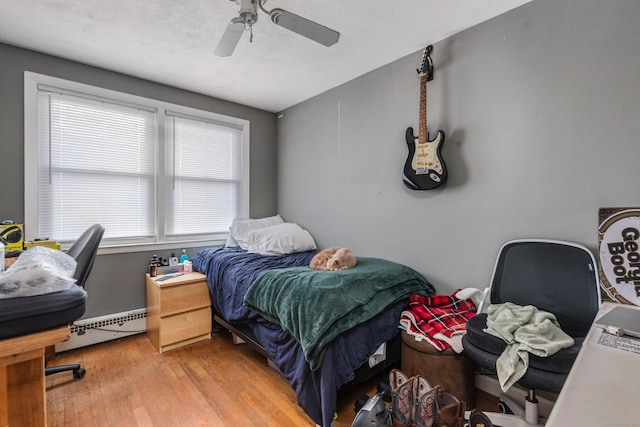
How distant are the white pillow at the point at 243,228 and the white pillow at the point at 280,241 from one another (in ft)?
0.51

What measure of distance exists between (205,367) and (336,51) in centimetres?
266

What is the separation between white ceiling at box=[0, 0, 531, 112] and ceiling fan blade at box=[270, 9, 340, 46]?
346mm

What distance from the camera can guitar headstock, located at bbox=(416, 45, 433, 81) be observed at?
7.04 feet

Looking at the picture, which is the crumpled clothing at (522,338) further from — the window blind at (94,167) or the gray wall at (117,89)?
the window blind at (94,167)

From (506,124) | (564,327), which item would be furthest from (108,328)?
(506,124)

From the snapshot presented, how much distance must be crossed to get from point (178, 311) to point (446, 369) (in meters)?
2.11

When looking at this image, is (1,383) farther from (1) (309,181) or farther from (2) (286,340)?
(1) (309,181)

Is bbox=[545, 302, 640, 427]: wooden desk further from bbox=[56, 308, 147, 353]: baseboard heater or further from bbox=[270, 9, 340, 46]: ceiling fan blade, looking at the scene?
bbox=[56, 308, 147, 353]: baseboard heater

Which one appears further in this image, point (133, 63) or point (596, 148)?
point (133, 63)

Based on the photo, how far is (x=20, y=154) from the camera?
2.24 m

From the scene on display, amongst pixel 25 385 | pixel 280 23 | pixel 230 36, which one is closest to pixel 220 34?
pixel 230 36

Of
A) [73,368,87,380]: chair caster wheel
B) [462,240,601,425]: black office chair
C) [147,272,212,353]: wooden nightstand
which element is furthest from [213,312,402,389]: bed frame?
[73,368,87,380]: chair caster wheel

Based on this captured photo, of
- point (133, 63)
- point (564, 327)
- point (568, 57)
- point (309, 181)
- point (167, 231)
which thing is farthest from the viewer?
point (309, 181)

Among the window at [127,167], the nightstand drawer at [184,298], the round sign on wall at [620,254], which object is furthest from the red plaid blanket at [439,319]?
the window at [127,167]
